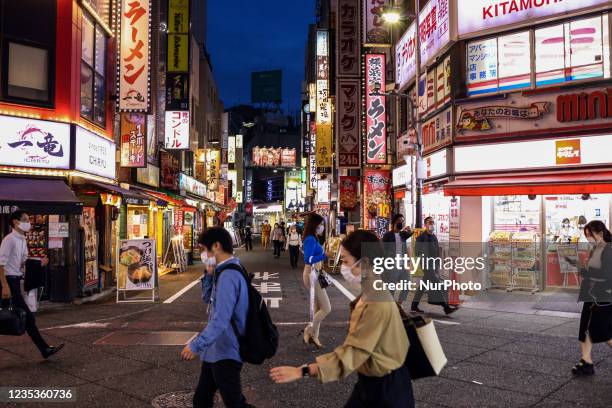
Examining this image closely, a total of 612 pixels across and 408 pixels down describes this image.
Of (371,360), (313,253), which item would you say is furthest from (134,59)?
(371,360)

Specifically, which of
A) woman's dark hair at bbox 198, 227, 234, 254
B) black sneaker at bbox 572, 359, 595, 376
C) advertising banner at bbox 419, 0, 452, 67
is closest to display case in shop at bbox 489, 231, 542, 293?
advertising banner at bbox 419, 0, 452, 67

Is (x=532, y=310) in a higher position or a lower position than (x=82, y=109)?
lower

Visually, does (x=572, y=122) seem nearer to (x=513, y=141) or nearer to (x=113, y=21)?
(x=513, y=141)

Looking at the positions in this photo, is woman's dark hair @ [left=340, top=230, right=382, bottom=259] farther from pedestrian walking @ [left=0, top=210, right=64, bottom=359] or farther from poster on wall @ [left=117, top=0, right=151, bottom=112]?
poster on wall @ [left=117, top=0, right=151, bottom=112]

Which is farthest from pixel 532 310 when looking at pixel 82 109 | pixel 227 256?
pixel 82 109

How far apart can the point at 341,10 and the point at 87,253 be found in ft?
60.0

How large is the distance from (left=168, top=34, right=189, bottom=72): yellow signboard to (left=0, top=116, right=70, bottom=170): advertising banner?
39.7ft

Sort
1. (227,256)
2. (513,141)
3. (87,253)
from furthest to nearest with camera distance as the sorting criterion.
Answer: (513,141) → (87,253) → (227,256)

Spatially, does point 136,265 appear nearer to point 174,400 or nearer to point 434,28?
point 174,400

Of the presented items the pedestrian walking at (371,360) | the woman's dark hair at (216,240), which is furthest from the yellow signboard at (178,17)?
the pedestrian walking at (371,360)

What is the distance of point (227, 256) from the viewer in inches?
173

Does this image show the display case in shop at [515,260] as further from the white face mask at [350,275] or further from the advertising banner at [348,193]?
the advertising banner at [348,193]

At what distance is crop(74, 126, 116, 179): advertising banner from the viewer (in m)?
13.8

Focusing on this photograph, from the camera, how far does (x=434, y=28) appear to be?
728 inches
